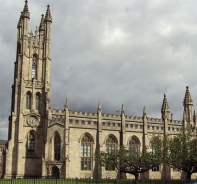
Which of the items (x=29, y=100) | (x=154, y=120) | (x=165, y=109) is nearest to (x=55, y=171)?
(x=29, y=100)

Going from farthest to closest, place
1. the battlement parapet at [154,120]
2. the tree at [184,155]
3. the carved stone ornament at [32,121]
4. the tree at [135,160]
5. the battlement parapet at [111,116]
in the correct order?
1. the battlement parapet at [154,120]
2. the battlement parapet at [111,116]
3. the carved stone ornament at [32,121]
4. the tree at [135,160]
5. the tree at [184,155]

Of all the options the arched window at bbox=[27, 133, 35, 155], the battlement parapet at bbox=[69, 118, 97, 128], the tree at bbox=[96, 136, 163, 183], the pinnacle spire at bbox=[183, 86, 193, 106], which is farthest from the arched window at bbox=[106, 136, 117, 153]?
the pinnacle spire at bbox=[183, 86, 193, 106]

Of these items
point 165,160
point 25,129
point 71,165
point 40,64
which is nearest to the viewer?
point 165,160

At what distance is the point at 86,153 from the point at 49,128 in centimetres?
823

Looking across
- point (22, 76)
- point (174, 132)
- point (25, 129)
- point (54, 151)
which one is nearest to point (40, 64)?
point (22, 76)

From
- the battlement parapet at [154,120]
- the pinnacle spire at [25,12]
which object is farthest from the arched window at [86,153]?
the pinnacle spire at [25,12]

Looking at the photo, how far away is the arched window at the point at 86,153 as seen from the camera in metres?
68.1

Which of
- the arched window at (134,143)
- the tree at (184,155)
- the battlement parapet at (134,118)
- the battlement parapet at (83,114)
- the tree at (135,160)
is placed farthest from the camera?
the battlement parapet at (134,118)

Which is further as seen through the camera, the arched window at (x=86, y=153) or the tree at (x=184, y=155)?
the arched window at (x=86, y=153)

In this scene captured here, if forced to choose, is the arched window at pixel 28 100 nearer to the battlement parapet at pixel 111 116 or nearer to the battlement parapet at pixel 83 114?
the battlement parapet at pixel 83 114

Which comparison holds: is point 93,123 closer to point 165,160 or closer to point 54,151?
point 54,151

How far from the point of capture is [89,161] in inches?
2694

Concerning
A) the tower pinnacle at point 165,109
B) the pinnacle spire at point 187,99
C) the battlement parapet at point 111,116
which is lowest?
the battlement parapet at point 111,116

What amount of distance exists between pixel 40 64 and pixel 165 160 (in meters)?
36.4
